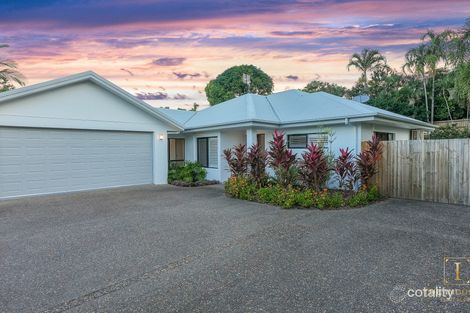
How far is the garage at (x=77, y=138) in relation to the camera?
948 cm

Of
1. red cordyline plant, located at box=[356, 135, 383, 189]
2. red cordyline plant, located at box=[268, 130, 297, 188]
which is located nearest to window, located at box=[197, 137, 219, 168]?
red cordyline plant, located at box=[268, 130, 297, 188]

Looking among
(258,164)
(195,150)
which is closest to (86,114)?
(195,150)

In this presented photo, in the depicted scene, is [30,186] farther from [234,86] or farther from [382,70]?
[382,70]

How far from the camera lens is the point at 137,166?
493 inches

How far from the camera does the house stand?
1051 cm

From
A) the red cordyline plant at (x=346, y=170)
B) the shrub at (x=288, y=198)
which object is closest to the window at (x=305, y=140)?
the red cordyline plant at (x=346, y=170)

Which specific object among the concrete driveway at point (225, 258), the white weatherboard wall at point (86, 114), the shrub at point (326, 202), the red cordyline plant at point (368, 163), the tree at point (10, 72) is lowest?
the concrete driveway at point (225, 258)

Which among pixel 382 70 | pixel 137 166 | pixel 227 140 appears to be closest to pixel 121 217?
pixel 137 166

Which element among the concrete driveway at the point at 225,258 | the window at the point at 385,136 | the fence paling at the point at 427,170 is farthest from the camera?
the window at the point at 385,136

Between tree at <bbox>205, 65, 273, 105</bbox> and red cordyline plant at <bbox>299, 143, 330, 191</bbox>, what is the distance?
23483 mm

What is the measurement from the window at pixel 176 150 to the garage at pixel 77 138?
272 cm

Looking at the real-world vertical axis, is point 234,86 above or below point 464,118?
above

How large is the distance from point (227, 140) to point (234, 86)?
1945cm

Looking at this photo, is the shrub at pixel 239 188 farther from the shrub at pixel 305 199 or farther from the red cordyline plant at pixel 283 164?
the shrub at pixel 305 199
